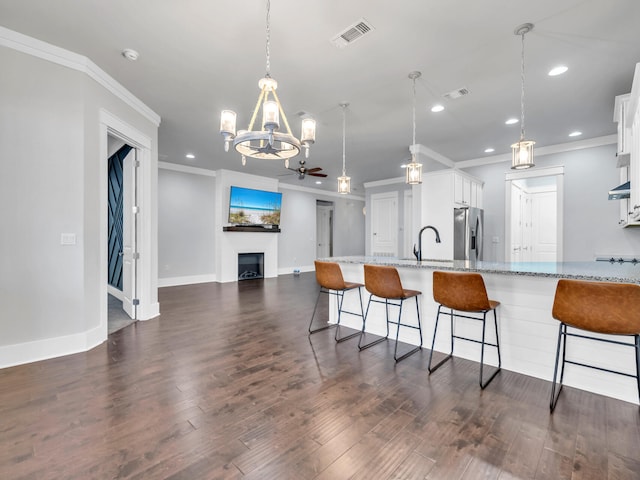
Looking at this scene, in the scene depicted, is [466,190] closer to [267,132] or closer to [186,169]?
[267,132]

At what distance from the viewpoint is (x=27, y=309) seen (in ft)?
9.08

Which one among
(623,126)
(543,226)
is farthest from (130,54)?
(543,226)

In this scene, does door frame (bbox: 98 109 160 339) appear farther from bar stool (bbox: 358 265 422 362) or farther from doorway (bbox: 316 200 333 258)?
doorway (bbox: 316 200 333 258)

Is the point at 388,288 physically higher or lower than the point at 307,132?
lower

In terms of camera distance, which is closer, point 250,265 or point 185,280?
point 185,280

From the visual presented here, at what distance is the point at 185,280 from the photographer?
24.0 feet

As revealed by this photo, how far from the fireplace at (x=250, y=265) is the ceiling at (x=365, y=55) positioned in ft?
13.7

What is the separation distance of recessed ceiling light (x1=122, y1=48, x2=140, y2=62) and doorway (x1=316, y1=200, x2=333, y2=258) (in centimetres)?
790

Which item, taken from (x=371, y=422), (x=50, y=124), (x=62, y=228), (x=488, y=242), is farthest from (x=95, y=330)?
(x=488, y=242)

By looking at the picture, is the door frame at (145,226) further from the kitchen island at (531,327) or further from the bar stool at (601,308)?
the bar stool at (601,308)

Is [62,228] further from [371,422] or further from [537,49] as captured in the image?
[537,49]

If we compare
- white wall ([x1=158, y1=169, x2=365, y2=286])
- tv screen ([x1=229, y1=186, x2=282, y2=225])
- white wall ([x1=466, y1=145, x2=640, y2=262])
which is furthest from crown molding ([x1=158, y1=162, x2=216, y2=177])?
white wall ([x1=466, y1=145, x2=640, y2=262])

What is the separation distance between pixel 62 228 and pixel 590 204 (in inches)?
301

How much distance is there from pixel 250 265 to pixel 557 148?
7.38 metres
